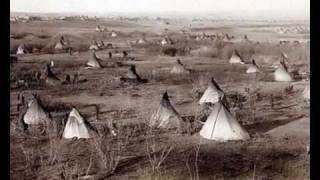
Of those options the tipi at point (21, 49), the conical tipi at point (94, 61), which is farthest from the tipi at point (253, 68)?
the tipi at point (21, 49)

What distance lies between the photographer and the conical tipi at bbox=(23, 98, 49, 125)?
155cm

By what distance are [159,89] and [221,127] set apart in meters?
0.23

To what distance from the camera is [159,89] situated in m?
1.62

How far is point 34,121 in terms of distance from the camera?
155cm

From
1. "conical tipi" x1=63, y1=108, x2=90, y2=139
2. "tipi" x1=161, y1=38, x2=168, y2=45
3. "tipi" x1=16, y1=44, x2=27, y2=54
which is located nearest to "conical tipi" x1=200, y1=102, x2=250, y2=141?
"tipi" x1=161, y1=38, x2=168, y2=45

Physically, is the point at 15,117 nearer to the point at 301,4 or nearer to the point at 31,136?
the point at 31,136

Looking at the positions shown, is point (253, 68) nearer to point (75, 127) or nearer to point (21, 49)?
point (75, 127)

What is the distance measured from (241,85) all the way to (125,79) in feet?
1.25

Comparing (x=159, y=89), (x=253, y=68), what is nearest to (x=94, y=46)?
(x=159, y=89)

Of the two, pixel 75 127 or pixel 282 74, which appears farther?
pixel 282 74

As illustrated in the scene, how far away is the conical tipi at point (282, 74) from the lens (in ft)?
5.41

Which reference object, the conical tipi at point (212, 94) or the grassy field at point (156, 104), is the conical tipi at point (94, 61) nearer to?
the grassy field at point (156, 104)

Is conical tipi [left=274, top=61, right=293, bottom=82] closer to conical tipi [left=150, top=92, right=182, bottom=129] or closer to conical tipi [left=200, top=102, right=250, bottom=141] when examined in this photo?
conical tipi [left=200, top=102, right=250, bottom=141]
